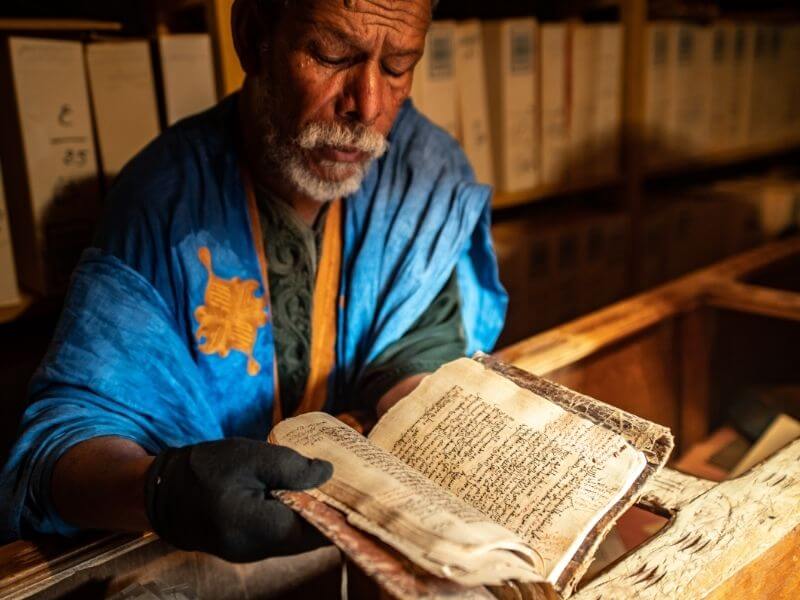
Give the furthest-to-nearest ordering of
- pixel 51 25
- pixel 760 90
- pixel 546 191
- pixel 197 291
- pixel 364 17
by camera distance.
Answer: pixel 760 90 → pixel 546 191 → pixel 51 25 → pixel 197 291 → pixel 364 17

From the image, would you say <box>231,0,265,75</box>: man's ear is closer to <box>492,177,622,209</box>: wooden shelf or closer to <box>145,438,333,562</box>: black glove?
<box>145,438,333,562</box>: black glove

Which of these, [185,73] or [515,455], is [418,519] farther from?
[185,73]

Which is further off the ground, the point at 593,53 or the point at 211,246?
the point at 593,53

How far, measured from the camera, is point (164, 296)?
2.74ft

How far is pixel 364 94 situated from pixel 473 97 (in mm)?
835

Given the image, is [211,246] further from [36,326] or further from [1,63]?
[36,326]

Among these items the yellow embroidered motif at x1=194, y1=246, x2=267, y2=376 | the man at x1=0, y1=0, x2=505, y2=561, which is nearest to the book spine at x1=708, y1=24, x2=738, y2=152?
the man at x1=0, y1=0, x2=505, y2=561

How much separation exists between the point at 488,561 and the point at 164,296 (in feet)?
1.73

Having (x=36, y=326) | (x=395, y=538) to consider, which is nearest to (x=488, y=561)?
(x=395, y=538)

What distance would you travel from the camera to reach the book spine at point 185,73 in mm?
1195

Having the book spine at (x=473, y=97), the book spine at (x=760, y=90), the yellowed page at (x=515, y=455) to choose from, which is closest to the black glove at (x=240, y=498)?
the yellowed page at (x=515, y=455)

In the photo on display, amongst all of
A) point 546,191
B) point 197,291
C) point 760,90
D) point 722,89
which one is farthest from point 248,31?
point 760,90

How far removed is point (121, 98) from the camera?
3.90ft

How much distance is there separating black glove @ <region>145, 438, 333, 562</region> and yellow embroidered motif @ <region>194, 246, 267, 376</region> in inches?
→ 13.1
